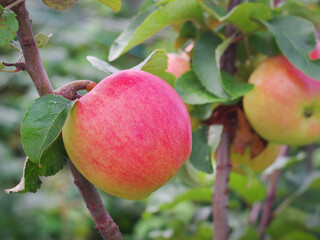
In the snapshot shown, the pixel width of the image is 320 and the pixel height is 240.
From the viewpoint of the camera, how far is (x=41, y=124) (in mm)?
417

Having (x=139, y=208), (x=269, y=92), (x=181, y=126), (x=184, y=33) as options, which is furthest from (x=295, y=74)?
(x=139, y=208)

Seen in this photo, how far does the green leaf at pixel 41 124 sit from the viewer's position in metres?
0.41

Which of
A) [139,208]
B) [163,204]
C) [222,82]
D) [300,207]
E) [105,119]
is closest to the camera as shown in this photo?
[105,119]

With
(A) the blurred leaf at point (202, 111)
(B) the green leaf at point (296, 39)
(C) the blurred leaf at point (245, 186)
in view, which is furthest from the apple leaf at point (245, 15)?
(C) the blurred leaf at point (245, 186)

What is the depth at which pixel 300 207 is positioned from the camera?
111 cm

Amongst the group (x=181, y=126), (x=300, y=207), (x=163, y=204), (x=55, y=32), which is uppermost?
(x=181, y=126)

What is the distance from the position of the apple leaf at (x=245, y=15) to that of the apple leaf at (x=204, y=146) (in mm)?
165

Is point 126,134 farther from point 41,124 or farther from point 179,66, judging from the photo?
point 179,66

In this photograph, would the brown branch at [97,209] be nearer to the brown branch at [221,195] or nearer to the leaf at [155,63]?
the leaf at [155,63]

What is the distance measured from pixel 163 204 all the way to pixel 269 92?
1.39 feet

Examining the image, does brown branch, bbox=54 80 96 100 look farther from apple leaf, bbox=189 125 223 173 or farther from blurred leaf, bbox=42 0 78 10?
apple leaf, bbox=189 125 223 173

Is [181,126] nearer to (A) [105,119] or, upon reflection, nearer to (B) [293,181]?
(A) [105,119]

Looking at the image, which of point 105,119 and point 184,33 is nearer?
point 105,119

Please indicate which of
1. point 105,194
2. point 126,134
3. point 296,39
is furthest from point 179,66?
point 105,194
